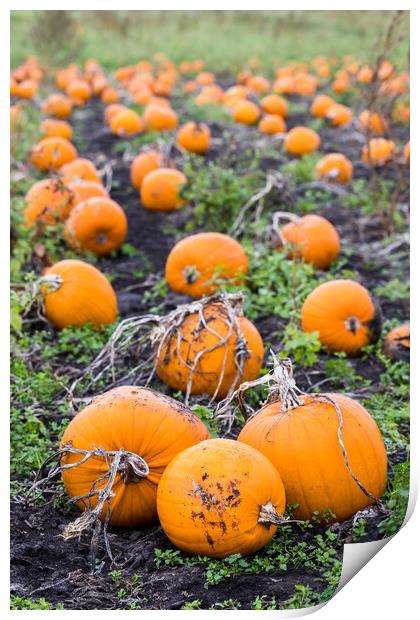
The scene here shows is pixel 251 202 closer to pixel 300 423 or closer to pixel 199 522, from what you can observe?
pixel 300 423

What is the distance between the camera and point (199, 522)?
3.17 m

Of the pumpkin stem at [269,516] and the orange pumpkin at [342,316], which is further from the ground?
the pumpkin stem at [269,516]

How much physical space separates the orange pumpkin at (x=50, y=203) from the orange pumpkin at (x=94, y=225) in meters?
0.17

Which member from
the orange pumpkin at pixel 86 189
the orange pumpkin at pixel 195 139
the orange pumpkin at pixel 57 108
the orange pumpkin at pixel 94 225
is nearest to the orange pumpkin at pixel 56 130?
the orange pumpkin at pixel 195 139

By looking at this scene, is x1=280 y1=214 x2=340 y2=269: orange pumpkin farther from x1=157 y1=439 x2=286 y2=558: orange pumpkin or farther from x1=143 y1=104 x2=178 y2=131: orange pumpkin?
x1=143 y1=104 x2=178 y2=131: orange pumpkin

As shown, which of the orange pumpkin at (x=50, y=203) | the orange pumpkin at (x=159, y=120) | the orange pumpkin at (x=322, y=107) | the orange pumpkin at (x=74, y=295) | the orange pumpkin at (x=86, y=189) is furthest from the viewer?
the orange pumpkin at (x=322, y=107)

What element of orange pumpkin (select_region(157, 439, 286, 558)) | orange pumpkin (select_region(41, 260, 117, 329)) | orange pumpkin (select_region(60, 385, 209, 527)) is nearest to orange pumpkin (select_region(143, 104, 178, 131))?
orange pumpkin (select_region(41, 260, 117, 329))

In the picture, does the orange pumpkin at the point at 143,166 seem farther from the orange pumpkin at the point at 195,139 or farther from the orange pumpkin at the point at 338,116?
the orange pumpkin at the point at 338,116

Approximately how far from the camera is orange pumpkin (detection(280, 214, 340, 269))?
255 inches

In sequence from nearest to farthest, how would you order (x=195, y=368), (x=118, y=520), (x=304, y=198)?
1. (x=118, y=520)
2. (x=195, y=368)
3. (x=304, y=198)

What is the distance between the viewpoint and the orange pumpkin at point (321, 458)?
137 inches

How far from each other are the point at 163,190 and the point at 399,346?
335 centimetres
